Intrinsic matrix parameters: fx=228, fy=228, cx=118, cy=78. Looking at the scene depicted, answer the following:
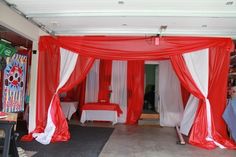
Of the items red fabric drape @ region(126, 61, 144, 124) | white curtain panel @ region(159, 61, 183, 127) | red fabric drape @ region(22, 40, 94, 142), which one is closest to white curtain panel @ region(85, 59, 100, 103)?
red fabric drape @ region(126, 61, 144, 124)

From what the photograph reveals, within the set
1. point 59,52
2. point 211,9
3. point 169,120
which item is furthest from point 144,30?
point 169,120

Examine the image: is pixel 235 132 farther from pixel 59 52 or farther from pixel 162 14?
pixel 59 52

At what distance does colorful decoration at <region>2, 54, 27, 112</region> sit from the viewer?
15.6 feet

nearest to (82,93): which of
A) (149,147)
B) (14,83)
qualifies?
(14,83)

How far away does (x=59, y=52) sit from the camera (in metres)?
5.39

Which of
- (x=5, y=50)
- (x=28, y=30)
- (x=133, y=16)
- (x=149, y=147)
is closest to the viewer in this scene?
(x=133, y=16)

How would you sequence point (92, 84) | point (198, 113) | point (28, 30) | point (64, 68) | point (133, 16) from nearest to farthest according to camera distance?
point (133, 16)
point (28, 30)
point (198, 113)
point (64, 68)
point (92, 84)

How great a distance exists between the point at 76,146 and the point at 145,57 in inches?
94.6

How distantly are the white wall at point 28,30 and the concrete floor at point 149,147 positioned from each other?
1.99 meters

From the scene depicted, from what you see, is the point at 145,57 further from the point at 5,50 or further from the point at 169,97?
the point at 5,50

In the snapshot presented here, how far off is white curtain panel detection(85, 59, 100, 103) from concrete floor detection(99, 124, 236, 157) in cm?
231

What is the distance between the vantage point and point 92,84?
8164 millimetres

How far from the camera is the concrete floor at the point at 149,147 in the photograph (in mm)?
4211

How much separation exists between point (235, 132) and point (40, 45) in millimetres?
4739
